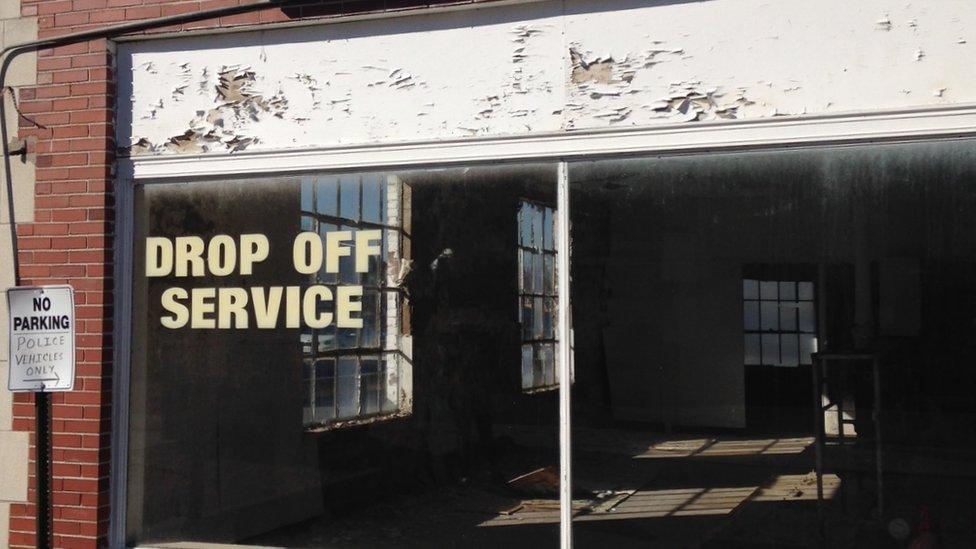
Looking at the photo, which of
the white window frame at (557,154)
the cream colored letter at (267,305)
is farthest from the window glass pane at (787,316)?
the cream colored letter at (267,305)

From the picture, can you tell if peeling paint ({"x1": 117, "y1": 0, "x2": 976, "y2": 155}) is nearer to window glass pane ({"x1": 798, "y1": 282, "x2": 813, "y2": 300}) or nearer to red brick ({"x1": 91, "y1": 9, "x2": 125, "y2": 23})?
red brick ({"x1": 91, "y1": 9, "x2": 125, "y2": 23})

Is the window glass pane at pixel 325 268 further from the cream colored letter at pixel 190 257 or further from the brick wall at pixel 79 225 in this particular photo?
the brick wall at pixel 79 225

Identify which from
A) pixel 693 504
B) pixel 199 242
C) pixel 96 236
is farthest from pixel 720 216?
pixel 96 236

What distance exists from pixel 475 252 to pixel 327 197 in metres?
0.94

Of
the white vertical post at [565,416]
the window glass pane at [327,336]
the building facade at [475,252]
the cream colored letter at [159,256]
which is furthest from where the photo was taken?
the cream colored letter at [159,256]

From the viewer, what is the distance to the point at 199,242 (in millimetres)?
6180

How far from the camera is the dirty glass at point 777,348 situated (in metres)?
4.79

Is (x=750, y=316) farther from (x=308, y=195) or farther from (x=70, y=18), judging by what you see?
(x=70, y=18)

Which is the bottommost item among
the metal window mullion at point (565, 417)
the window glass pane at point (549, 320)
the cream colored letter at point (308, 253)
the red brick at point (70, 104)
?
the metal window mullion at point (565, 417)

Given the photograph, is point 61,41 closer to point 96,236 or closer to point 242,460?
point 96,236

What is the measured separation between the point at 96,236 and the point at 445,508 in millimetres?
2637

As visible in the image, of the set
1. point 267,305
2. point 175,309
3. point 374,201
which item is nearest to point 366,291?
point 374,201

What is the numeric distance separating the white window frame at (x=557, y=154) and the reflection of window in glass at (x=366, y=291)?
150 millimetres

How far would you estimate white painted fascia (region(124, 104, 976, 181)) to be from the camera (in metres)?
4.82
